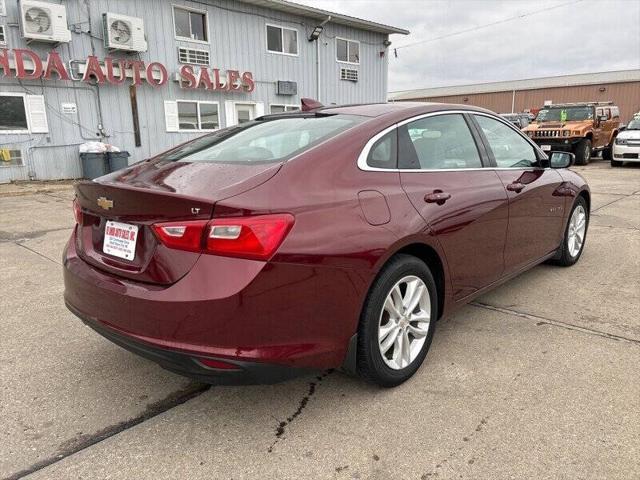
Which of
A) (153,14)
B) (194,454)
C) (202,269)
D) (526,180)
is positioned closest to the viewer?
(202,269)

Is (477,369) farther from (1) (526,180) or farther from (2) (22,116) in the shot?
(2) (22,116)

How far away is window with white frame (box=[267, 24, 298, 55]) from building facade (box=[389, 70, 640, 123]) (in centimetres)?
2805

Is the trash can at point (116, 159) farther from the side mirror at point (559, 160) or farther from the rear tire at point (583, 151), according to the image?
the rear tire at point (583, 151)

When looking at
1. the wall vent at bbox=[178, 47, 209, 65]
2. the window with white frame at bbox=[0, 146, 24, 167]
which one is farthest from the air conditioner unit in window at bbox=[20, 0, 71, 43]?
the wall vent at bbox=[178, 47, 209, 65]

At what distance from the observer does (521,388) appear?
2670 millimetres

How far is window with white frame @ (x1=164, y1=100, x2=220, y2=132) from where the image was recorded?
1421 centimetres

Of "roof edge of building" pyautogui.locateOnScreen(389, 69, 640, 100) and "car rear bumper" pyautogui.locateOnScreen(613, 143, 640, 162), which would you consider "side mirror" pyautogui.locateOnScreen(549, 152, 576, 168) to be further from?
"roof edge of building" pyautogui.locateOnScreen(389, 69, 640, 100)

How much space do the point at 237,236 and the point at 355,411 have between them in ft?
3.67

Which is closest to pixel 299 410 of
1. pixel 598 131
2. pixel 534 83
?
pixel 598 131

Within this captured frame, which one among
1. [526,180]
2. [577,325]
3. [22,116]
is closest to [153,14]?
[22,116]

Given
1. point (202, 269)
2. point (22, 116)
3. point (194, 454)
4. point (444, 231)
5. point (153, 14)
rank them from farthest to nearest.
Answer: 1. point (153, 14)
2. point (22, 116)
3. point (444, 231)
4. point (194, 454)
5. point (202, 269)

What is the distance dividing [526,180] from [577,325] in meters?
1.12

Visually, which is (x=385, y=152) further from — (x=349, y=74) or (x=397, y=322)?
(x=349, y=74)

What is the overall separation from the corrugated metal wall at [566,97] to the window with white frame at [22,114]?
38.2 metres
